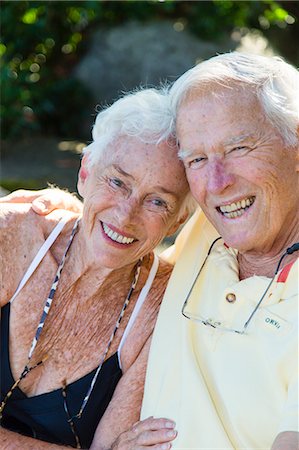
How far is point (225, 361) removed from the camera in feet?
7.47

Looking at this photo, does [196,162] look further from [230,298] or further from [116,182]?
[230,298]

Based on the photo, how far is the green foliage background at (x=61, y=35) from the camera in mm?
8258

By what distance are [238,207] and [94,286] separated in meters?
0.65

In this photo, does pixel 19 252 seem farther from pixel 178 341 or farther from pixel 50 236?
pixel 178 341

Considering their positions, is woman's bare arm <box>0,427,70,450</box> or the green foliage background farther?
the green foliage background

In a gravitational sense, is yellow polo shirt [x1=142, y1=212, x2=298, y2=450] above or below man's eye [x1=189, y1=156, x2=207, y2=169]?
below

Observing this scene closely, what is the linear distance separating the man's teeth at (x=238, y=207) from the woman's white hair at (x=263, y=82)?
0.22m

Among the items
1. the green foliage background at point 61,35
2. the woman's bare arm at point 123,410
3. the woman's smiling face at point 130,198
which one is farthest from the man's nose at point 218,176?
the green foliage background at point 61,35

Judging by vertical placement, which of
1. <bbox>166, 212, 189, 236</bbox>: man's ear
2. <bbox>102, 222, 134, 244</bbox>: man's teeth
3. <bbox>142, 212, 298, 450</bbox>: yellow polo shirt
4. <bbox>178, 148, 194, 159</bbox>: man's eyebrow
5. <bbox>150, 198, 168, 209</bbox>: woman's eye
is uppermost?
<bbox>178, 148, 194, 159</bbox>: man's eyebrow

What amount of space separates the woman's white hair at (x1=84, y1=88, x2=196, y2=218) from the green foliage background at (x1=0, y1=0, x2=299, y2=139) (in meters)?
5.65

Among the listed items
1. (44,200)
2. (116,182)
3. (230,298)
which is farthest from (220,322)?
(44,200)

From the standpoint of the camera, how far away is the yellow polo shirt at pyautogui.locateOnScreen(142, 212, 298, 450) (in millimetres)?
2150

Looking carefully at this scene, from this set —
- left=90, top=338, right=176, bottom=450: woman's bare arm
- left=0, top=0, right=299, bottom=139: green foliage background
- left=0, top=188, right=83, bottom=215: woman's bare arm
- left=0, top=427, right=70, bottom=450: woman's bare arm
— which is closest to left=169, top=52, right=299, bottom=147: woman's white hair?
left=0, top=188, right=83, bottom=215: woman's bare arm

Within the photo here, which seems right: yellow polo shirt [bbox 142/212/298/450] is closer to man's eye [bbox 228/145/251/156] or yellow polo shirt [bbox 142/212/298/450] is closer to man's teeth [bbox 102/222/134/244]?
man's teeth [bbox 102/222/134/244]
